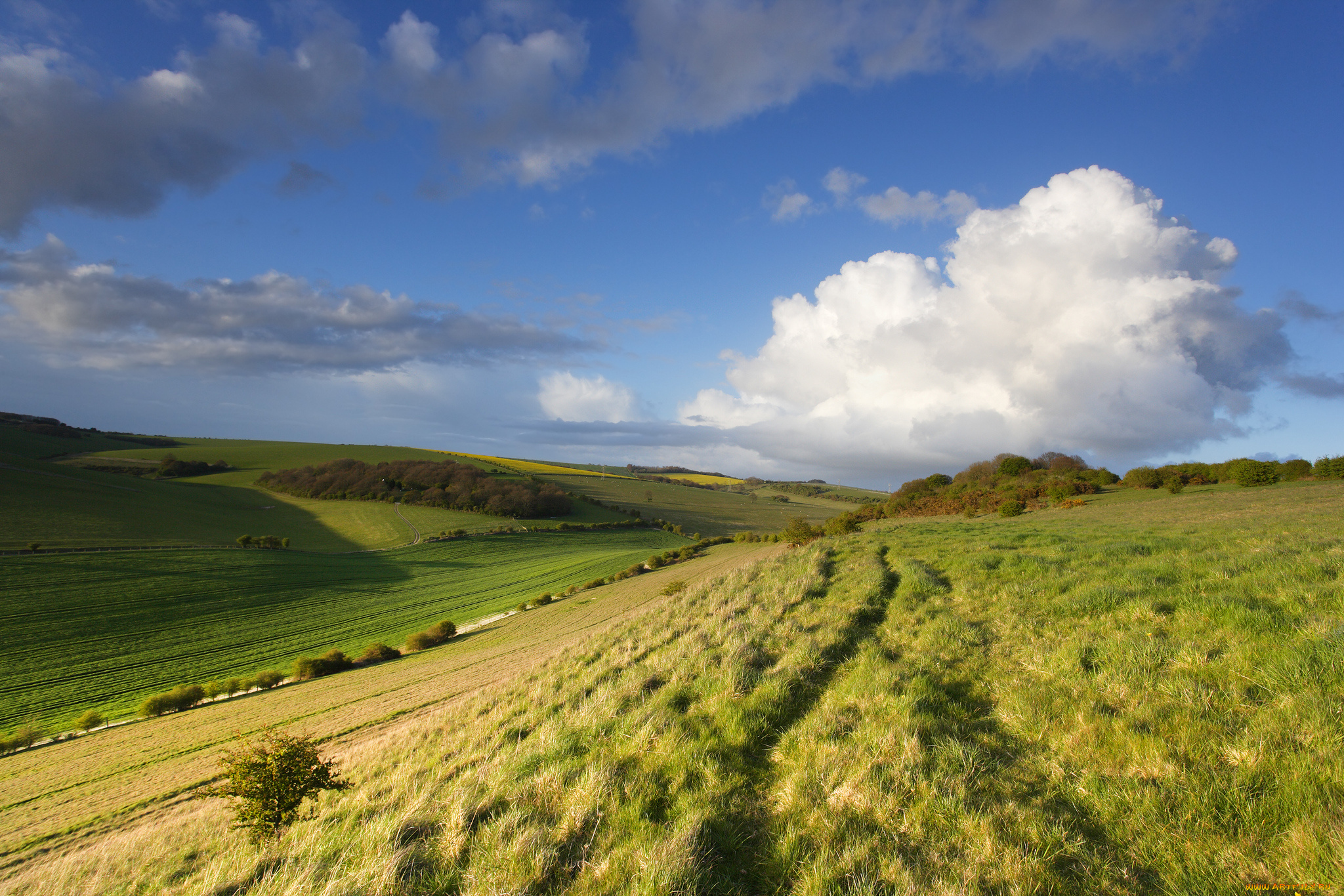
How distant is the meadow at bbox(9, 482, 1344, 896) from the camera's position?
3609 millimetres

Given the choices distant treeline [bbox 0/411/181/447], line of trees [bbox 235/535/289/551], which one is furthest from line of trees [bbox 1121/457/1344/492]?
distant treeline [bbox 0/411/181/447]

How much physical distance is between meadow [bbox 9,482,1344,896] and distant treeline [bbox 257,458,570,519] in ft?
261

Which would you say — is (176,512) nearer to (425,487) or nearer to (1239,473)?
(425,487)

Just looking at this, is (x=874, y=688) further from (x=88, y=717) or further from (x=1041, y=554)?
(x=88, y=717)

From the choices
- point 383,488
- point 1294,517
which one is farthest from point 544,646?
point 383,488

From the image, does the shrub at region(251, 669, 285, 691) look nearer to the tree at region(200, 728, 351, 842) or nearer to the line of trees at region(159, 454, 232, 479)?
the tree at region(200, 728, 351, 842)

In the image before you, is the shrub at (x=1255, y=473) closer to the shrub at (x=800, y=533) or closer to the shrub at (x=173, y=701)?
the shrub at (x=800, y=533)

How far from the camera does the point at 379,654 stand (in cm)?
2856

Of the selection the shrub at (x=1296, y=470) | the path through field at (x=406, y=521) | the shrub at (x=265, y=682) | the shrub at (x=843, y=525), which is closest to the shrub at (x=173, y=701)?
the shrub at (x=265, y=682)

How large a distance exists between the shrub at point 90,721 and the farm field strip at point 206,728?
4.19 ft

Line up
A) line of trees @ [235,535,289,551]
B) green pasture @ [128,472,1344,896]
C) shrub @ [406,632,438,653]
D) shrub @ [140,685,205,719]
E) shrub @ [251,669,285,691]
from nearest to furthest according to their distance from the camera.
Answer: green pasture @ [128,472,1344,896] < shrub @ [140,685,205,719] < shrub @ [251,669,285,691] < shrub @ [406,632,438,653] < line of trees @ [235,535,289,551]

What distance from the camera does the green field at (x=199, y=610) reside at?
2555 cm

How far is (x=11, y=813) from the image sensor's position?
44.0 feet

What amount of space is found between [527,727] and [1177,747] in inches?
300
